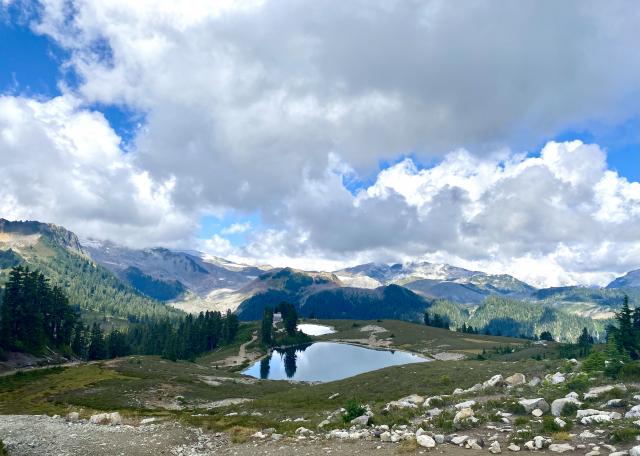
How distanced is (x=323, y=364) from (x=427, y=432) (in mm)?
150801

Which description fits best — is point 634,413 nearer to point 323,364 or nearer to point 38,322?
point 38,322

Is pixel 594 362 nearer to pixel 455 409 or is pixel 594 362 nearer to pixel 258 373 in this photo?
pixel 455 409

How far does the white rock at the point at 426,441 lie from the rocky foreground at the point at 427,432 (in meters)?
0.05

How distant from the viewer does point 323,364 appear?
558 feet

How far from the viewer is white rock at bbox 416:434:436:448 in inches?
917

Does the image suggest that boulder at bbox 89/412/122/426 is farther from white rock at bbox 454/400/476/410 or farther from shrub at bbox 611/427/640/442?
shrub at bbox 611/427/640/442

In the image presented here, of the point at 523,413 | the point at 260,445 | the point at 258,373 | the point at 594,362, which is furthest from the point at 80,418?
the point at 258,373

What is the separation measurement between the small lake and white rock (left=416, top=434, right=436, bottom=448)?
115871 mm

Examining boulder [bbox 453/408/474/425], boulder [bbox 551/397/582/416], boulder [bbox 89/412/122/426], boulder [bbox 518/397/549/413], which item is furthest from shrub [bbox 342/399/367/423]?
boulder [bbox 89/412/122/426]

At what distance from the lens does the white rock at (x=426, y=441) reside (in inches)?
917

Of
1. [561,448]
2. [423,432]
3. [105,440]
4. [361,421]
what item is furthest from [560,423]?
[105,440]

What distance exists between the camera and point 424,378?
6769 cm

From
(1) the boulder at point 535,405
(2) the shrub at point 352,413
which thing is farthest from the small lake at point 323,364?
(1) the boulder at point 535,405

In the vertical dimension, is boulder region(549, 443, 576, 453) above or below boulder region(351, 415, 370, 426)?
above
